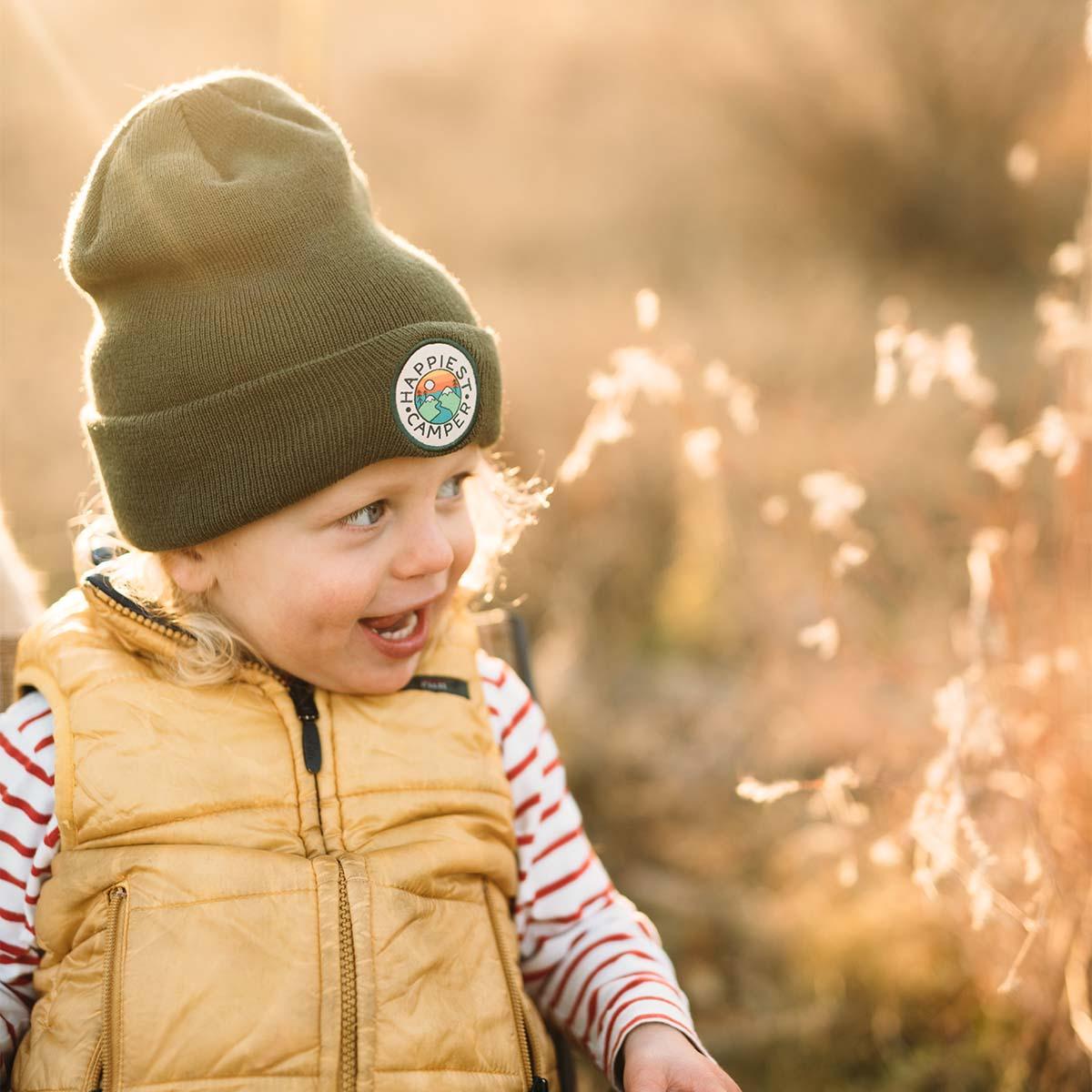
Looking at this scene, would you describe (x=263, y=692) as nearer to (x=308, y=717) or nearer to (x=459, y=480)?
(x=308, y=717)

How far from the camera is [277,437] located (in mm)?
1338

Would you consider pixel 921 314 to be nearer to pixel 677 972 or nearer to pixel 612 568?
pixel 612 568

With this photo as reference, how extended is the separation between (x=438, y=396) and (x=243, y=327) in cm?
23

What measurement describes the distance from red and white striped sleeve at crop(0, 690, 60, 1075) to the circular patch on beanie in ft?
1.87

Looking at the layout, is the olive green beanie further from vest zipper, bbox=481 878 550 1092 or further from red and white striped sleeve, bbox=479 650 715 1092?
vest zipper, bbox=481 878 550 1092

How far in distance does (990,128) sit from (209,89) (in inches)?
255

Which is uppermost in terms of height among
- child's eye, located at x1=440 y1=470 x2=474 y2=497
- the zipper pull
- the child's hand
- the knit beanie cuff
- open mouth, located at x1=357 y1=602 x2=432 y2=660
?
the knit beanie cuff

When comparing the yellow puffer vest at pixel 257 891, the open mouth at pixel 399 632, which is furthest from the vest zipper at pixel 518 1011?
the open mouth at pixel 399 632

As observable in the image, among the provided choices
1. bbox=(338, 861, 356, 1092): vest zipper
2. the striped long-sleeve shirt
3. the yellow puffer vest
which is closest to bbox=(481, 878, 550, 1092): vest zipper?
the yellow puffer vest

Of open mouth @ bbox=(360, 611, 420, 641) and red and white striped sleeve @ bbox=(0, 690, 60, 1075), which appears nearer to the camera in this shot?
red and white striped sleeve @ bbox=(0, 690, 60, 1075)

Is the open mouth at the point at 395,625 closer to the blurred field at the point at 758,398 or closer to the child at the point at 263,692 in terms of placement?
the child at the point at 263,692

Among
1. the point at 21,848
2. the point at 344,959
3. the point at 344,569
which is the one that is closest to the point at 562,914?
the point at 344,959

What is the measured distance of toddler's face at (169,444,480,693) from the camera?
1.39m

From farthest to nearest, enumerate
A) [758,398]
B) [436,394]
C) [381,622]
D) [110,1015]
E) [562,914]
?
[758,398]
[562,914]
[381,622]
[436,394]
[110,1015]
